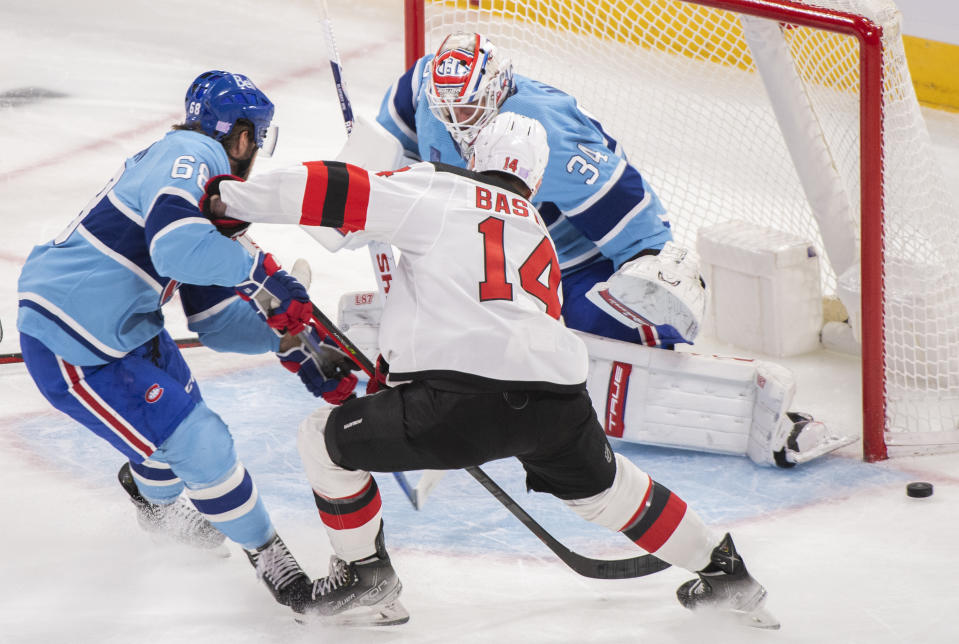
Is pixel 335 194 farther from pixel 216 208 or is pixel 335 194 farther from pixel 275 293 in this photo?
pixel 275 293

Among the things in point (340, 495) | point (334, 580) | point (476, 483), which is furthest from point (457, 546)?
point (340, 495)

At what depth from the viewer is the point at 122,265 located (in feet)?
7.86

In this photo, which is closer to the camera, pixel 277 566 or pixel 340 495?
pixel 340 495

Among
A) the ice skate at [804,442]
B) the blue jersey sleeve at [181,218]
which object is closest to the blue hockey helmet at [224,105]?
the blue jersey sleeve at [181,218]

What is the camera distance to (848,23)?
311cm

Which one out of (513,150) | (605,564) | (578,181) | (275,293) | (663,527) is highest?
(513,150)

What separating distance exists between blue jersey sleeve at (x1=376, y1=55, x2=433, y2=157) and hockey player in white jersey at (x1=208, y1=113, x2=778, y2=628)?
1123mm

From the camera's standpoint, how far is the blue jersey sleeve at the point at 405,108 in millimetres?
3359

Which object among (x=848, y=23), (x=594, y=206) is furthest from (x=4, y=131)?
(x=848, y=23)

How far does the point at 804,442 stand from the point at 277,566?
150cm

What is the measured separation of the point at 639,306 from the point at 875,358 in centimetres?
66

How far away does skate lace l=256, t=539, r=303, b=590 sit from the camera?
2482 mm

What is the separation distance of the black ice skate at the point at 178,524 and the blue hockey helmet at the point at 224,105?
890 millimetres

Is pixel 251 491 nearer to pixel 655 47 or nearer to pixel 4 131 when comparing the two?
pixel 655 47
